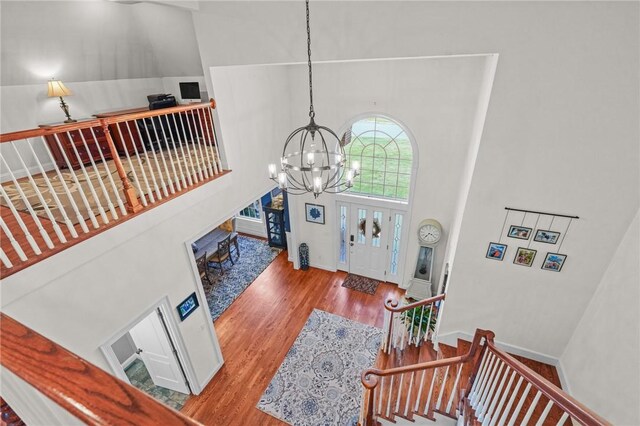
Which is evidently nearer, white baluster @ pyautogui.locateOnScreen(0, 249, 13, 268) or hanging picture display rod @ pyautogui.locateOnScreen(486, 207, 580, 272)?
white baluster @ pyautogui.locateOnScreen(0, 249, 13, 268)

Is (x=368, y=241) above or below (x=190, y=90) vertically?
below

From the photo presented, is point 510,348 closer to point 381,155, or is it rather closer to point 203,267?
point 381,155

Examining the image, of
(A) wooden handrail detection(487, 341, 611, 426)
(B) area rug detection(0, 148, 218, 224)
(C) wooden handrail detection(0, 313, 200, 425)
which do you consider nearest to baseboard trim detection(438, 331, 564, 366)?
(A) wooden handrail detection(487, 341, 611, 426)

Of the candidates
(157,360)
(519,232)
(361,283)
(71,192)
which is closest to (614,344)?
(519,232)

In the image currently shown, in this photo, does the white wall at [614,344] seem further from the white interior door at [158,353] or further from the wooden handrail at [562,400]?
the white interior door at [158,353]

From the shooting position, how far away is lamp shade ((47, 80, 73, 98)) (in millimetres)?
3764

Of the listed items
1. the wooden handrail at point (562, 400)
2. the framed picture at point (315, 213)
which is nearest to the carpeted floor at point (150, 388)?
the framed picture at point (315, 213)

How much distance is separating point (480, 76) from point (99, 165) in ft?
18.8

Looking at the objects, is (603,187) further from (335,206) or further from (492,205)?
(335,206)

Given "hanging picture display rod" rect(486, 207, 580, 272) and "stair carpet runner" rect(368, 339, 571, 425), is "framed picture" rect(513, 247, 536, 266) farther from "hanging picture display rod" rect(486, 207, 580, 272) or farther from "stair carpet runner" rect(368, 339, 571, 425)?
"stair carpet runner" rect(368, 339, 571, 425)

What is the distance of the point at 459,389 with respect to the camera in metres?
3.02

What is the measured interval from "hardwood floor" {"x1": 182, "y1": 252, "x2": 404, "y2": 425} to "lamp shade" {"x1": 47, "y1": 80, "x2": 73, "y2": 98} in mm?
4212

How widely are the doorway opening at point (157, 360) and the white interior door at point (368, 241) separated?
3734 mm

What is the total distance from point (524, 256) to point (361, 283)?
3461 millimetres
